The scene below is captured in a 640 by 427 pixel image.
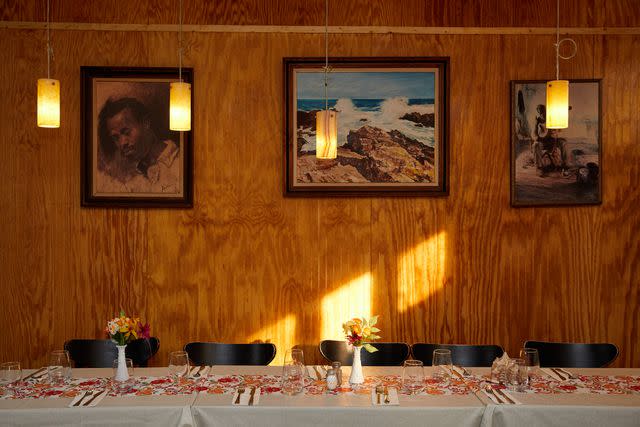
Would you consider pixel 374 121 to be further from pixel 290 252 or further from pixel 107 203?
pixel 107 203

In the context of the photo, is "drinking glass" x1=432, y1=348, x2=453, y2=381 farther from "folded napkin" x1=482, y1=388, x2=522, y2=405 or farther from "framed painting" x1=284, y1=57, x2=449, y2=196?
"framed painting" x1=284, y1=57, x2=449, y2=196

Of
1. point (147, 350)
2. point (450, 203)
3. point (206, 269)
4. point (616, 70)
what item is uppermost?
point (616, 70)

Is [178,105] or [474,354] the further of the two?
[474,354]

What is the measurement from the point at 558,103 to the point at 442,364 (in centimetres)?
155

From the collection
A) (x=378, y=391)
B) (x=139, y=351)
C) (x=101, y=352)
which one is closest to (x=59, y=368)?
(x=101, y=352)

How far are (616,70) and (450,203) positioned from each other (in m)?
1.68

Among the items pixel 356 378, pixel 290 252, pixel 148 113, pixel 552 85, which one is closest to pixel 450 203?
pixel 290 252

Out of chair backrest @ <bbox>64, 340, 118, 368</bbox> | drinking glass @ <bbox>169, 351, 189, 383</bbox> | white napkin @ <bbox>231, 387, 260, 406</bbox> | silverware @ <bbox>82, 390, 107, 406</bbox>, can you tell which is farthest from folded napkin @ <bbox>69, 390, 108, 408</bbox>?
chair backrest @ <bbox>64, 340, 118, 368</bbox>

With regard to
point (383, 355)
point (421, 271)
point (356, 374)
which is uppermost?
point (421, 271)

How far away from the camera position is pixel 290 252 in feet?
15.6

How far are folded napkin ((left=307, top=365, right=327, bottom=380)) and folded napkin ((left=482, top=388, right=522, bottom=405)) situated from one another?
34.5 inches

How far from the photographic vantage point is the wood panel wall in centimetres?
473

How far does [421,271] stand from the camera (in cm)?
479

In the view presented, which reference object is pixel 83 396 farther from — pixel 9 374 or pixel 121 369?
pixel 9 374
